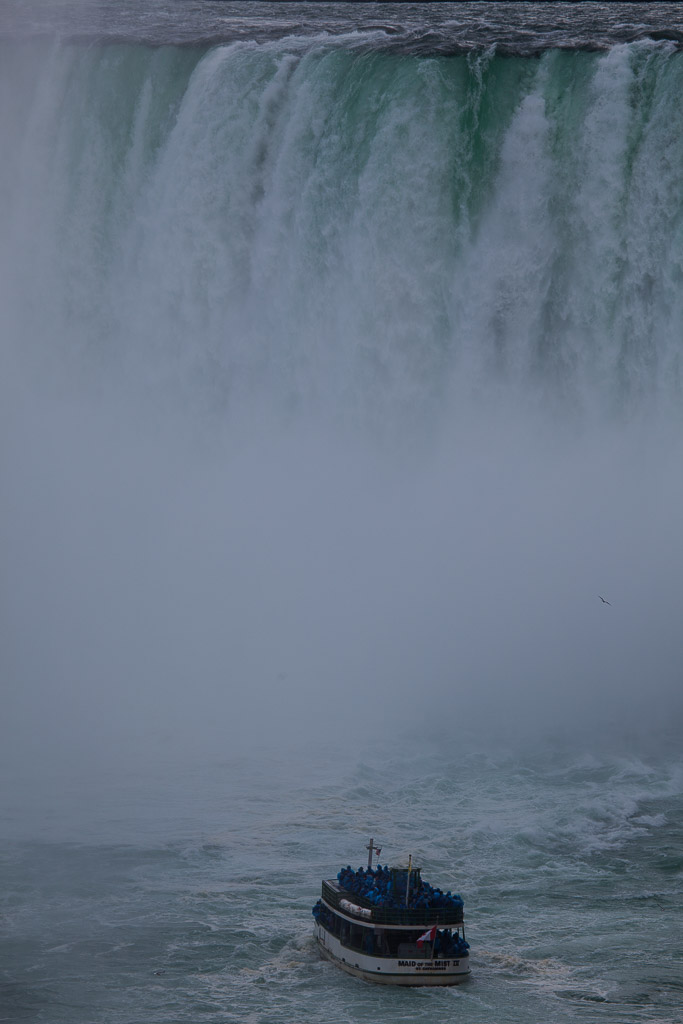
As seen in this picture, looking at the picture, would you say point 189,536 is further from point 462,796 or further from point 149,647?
point 462,796

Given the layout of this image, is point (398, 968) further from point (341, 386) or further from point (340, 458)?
point (341, 386)

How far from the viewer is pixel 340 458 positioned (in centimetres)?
3328

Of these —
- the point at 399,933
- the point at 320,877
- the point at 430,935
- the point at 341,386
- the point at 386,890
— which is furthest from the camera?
the point at 341,386

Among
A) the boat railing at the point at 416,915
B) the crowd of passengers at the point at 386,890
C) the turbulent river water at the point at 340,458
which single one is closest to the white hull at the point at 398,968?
the boat railing at the point at 416,915

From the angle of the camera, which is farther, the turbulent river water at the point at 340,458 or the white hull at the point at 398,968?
the turbulent river water at the point at 340,458

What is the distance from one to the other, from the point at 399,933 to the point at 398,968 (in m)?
0.43

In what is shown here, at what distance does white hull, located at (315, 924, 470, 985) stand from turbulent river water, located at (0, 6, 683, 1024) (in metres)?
1.32

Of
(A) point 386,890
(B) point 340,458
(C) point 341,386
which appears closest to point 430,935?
(A) point 386,890

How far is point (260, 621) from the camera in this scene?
32.5m

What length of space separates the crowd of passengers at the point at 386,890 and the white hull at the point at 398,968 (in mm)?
614

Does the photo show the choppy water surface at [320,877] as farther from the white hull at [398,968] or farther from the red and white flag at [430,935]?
the red and white flag at [430,935]

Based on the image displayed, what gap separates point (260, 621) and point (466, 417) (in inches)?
226

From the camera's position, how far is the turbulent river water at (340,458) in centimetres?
2369

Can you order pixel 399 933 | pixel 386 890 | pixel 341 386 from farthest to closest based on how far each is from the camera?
pixel 341 386
pixel 386 890
pixel 399 933
